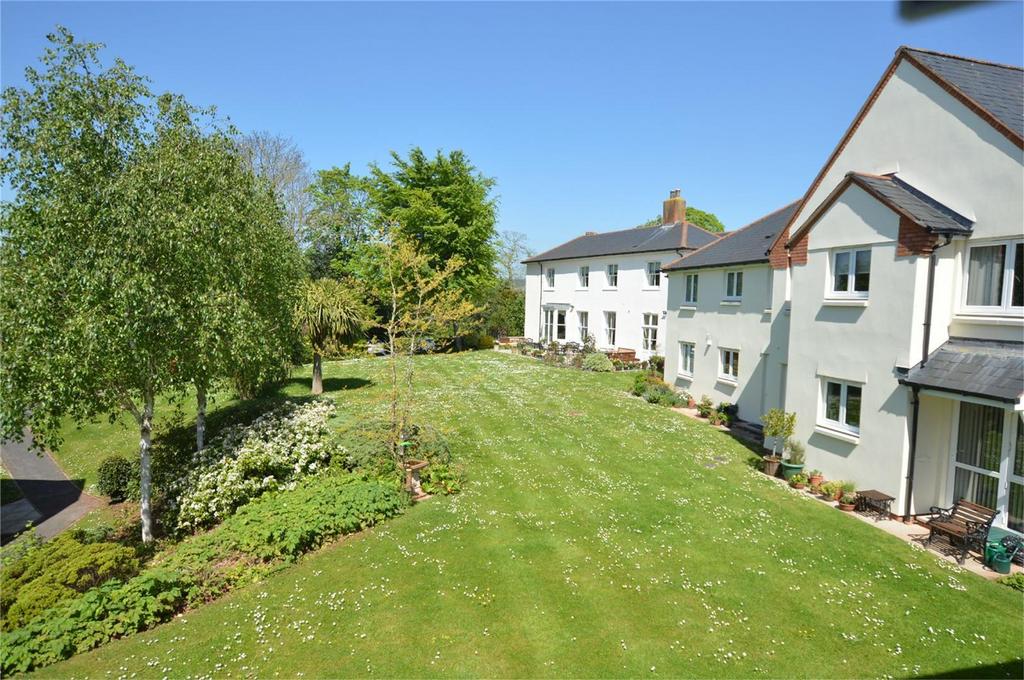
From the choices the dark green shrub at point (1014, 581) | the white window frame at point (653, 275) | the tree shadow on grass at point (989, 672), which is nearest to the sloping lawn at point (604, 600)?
the tree shadow on grass at point (989, 672)

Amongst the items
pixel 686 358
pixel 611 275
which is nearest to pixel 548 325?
pixel 611 275

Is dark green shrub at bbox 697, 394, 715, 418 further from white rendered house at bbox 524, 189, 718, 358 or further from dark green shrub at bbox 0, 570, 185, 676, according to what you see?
dark green shrub at bbox 0, 570, 185, 676

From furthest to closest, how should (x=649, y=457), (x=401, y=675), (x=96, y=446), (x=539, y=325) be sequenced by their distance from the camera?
(x=539, y=325) → (x=96, y=446) → (x=649, y=457) → (x=401, y=675)

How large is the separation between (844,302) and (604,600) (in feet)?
33.8

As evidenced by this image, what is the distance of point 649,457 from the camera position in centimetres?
1777

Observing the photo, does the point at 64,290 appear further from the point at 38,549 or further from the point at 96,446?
the point at 96,446

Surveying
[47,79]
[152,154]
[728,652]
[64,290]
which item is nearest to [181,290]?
[64,290]

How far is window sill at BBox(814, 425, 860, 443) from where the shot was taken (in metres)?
14.8

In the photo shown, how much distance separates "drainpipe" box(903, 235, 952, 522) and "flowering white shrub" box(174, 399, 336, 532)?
14.5m

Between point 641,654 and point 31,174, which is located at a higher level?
point 31,174

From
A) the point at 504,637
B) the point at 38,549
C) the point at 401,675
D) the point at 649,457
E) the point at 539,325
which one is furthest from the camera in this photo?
the point at 539,325

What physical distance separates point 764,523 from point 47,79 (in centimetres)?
1836

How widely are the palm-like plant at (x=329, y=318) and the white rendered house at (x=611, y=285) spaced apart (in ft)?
60.9

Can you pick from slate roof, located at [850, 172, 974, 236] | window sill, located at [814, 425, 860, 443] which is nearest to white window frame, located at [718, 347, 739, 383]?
window sill, located at [814, 425, 860, 443]
